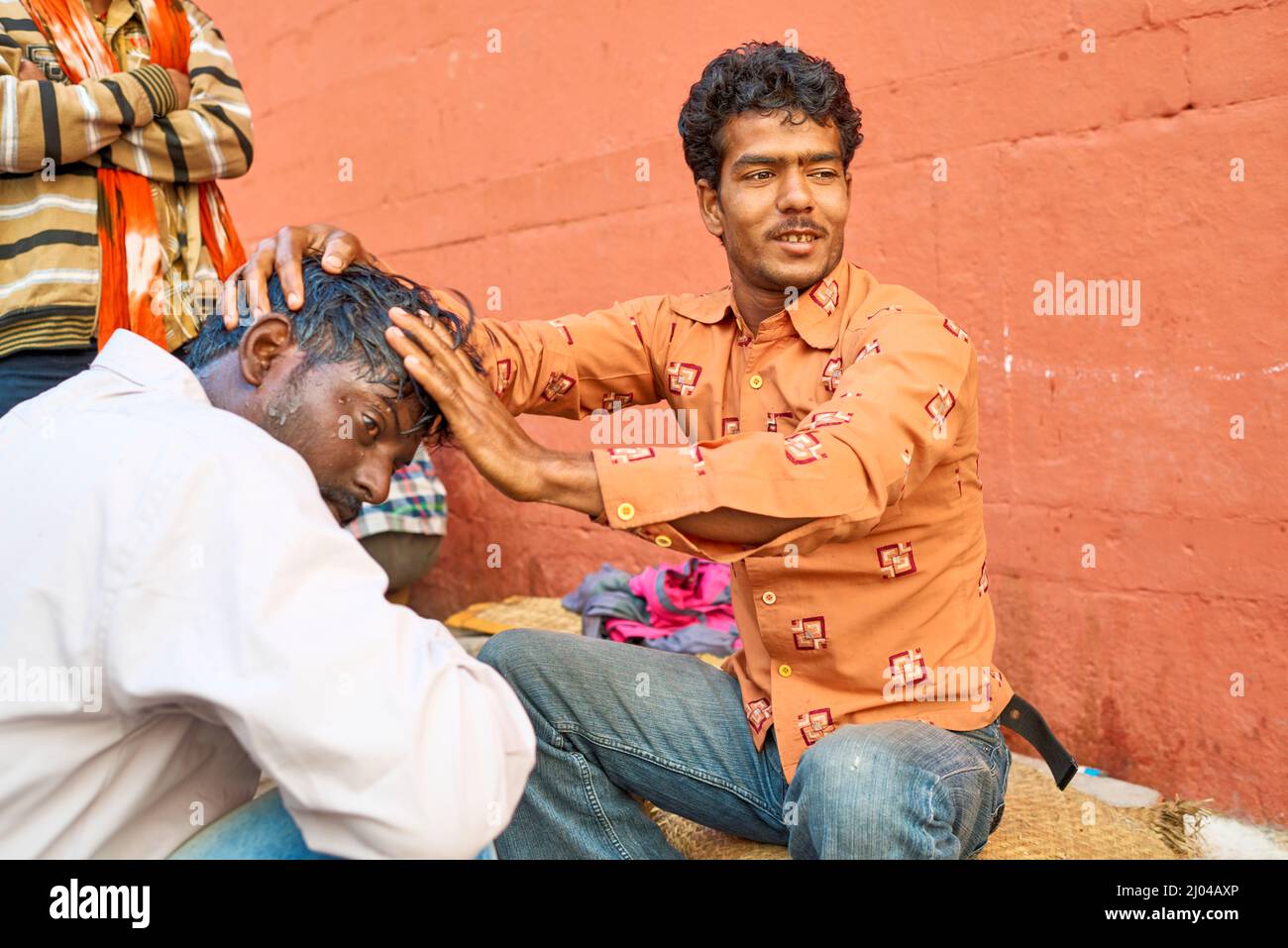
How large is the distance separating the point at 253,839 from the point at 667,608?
2.31m

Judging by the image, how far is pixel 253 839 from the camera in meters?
1.62

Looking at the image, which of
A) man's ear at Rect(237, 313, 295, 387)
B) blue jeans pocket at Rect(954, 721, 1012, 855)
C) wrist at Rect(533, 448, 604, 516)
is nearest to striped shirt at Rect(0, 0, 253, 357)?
man's ear at Rect(237, 313, 295, 387)

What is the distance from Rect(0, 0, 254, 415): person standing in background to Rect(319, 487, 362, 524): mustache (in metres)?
1.18

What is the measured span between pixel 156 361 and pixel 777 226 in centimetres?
123

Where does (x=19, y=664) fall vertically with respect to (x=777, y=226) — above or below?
below

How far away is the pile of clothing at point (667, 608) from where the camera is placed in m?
3.75

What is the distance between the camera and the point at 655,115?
4027 mm

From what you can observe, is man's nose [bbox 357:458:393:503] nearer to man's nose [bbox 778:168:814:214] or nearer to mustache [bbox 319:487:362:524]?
mustache [bbox 319:487:362:524]

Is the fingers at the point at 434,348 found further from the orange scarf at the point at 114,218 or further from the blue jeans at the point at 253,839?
the orange scarf at the point at 114,218

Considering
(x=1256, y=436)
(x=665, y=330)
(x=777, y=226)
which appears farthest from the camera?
(x=1256, y=436)

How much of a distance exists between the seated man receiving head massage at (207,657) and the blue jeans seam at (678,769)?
34.2 inches
